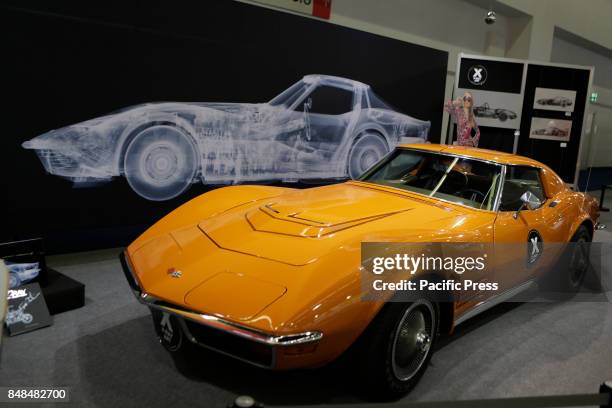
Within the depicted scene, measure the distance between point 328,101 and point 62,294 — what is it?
4112 mm

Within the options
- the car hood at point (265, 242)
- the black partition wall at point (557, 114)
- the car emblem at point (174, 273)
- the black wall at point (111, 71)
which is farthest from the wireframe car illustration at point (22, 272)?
the black partition wall at point (557, 114)

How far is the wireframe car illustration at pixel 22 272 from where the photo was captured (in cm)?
302

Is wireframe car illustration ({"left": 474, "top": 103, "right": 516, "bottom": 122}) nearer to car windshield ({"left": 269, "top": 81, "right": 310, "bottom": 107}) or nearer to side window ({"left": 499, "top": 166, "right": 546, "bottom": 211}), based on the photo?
car windshield ({"left": 269, "top": 81, "right": 310, "bottom": 107})

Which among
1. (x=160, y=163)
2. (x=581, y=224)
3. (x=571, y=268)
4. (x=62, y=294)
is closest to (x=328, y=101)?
(x=160, y=163)

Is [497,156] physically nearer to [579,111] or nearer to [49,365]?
[49,365]

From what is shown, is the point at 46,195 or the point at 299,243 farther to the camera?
the point at 46,195

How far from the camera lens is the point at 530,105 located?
809 centimetres

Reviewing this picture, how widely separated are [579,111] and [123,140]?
24.3 ft

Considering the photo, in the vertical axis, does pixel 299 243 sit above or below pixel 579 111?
below

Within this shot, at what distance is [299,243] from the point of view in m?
2.31

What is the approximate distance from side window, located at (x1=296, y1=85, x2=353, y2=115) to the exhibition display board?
2.29 metres

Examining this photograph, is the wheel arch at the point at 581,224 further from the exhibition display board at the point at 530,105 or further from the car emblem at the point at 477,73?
the car emblem at the point at 477,73

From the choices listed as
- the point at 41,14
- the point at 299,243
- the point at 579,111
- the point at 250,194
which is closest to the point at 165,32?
the point at 41,14

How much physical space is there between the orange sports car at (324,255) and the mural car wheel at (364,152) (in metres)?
3.05
